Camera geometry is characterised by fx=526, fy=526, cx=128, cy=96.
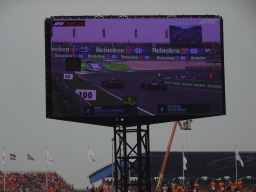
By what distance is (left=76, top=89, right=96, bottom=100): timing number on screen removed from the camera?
66.9ft

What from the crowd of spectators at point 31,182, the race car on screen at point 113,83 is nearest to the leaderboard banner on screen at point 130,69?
the race car on screen at point 113,83

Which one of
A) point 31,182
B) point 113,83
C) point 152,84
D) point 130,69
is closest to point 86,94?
point 113,83

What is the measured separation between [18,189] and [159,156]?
12356 mm

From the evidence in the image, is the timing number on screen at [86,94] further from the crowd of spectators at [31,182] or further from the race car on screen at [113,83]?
the crowd of spectators at [31,182]


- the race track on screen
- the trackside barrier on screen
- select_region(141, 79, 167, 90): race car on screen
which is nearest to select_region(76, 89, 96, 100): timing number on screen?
the trackside barrier on screen

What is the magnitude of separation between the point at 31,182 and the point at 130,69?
23703mm

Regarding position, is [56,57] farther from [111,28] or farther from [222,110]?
[222,110]

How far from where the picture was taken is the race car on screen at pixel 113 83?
2041 cm

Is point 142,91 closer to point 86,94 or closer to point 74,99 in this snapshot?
point 86,94

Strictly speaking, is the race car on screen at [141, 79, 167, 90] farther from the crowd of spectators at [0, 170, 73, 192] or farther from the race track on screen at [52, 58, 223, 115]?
the crowd of spectators at [0, 170, 73, 192]

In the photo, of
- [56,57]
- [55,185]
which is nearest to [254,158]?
[55,185]

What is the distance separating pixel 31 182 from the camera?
1631 inches

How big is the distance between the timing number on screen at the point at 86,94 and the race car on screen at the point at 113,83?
55cm

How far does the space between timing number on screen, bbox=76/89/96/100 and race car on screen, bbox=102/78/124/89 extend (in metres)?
0.55
